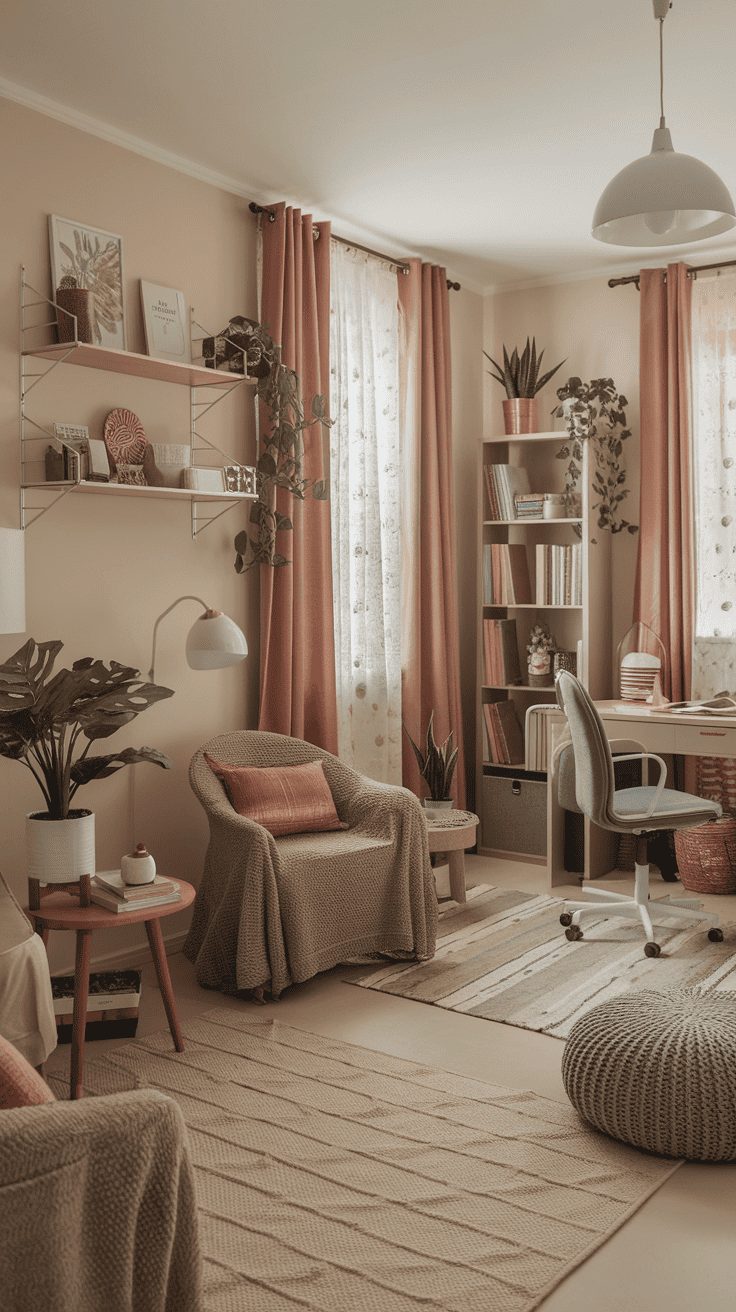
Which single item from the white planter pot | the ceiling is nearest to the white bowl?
the ceiling

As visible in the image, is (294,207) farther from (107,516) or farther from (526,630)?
(526,630)

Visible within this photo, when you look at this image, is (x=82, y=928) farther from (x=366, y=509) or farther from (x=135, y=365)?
(x=366, y=509)

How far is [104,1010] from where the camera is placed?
3.06 metres

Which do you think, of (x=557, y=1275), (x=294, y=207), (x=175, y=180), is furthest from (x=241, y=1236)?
(x=294, y=207)

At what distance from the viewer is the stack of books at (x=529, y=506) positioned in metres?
5.15

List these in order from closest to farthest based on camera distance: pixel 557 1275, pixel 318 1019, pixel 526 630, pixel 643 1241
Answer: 1. pixel 557 1275
2. pixel 643 1241
3. pixel 318 1019
4. pixel 526 630

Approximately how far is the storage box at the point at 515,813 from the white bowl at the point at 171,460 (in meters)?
2.37

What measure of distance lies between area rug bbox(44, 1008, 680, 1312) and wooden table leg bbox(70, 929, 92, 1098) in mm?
63

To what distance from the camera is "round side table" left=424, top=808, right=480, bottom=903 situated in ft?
13.5

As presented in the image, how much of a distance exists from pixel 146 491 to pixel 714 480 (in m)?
2.71

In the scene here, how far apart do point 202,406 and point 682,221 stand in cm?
181

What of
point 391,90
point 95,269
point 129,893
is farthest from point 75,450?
point 391,90

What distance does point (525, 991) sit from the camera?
3418 millimetres

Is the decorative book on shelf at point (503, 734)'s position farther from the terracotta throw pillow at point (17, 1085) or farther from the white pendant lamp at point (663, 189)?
the terracotta throw pillow at point (17, 1085)
